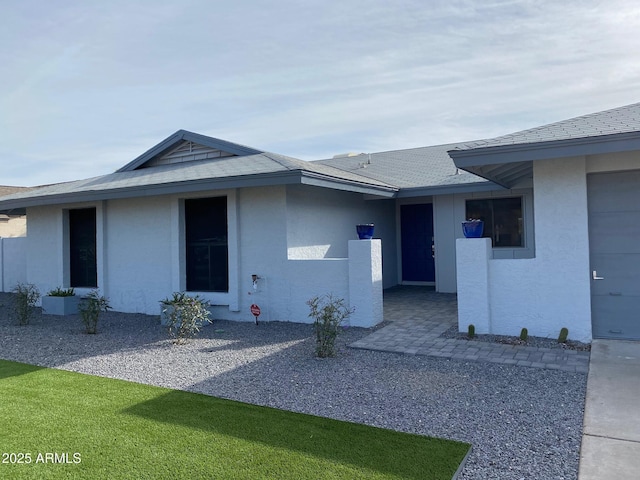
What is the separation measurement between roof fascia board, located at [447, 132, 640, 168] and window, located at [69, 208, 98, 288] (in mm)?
9745

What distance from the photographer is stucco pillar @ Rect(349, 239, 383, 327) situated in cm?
873

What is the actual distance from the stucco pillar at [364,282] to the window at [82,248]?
746 cm

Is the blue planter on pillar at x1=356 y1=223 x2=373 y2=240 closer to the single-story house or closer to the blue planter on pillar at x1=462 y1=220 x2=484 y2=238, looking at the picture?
the single-story house

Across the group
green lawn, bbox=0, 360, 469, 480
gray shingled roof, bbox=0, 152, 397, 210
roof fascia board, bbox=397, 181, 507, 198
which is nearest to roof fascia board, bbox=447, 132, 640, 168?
gray shingled roof, bbox=0, 152, 397, 210

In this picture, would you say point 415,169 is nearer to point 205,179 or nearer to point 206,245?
point 206,245

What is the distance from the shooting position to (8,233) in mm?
23188

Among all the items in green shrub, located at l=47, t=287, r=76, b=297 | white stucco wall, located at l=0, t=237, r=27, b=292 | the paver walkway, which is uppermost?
white stucco wall, located at l=0, t=237, r=27, b=292

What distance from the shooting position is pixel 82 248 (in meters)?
12.7

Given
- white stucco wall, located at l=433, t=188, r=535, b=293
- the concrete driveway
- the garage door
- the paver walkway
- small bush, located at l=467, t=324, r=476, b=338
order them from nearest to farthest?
the concrete driveway, the paver walkway, the garage door, small bush, located at l=467, t=324, r=476, b=338, white stucco wall, located at l=433, t=188, r=535, b=293

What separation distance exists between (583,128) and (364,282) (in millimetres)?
4428

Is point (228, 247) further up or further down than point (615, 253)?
further up

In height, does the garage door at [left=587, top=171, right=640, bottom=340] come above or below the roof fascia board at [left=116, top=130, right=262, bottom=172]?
below

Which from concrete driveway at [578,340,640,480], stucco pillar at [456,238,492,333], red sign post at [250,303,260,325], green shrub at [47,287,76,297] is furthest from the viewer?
green shrub at [47,287,76,297]

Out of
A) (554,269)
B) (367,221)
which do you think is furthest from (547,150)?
(367,221)
